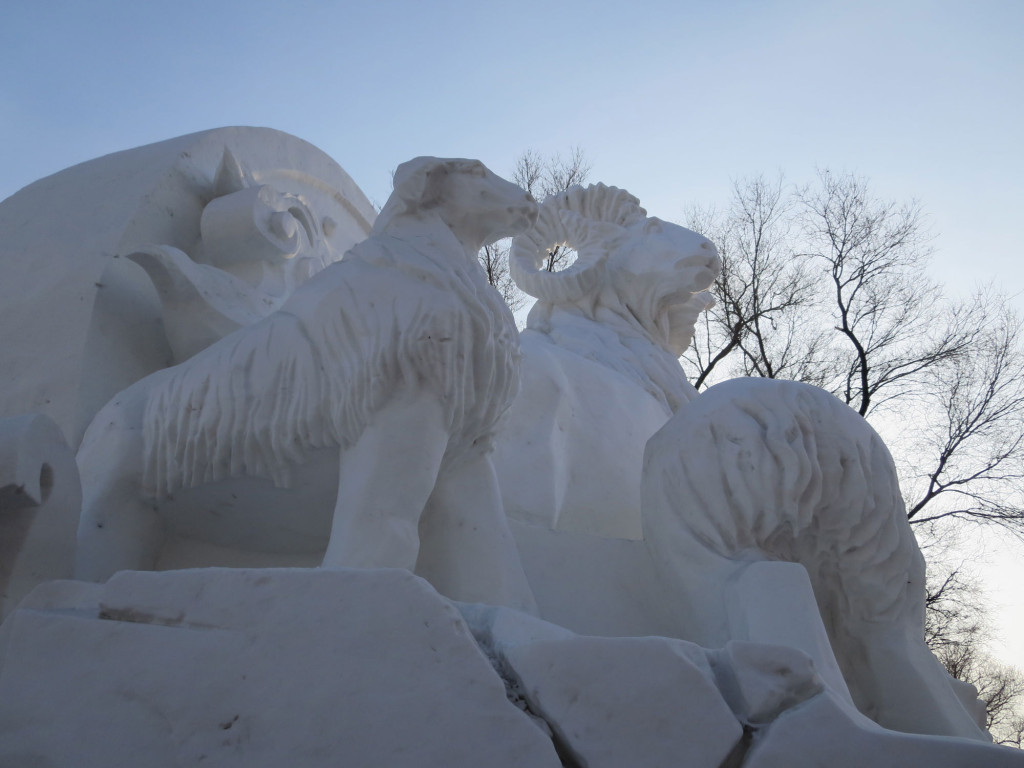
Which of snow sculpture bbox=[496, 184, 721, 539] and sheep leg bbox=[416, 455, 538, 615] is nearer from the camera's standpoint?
sheep leg bbox=[416, 455, 538, 615]

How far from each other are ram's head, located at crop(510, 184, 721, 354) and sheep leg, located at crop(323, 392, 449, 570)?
207 cm

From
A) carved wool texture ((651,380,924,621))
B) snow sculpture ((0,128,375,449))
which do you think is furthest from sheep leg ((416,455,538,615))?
snow sculpture ((0,128,375,449))

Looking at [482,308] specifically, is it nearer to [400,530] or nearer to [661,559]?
[400,530]

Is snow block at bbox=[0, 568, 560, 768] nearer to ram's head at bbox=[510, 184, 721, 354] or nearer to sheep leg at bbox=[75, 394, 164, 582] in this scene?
sheep leg at bbox=[75, 394, 164, 582]

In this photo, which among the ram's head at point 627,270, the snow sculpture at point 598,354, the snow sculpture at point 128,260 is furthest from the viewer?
the ram's head at point 627,270

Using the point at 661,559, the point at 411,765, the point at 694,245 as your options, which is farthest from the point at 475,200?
the point at 694,245

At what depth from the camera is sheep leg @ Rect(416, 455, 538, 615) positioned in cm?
193

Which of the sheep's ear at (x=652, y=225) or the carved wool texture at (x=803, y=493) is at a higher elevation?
the sheep's ear at (x=652, y=225)

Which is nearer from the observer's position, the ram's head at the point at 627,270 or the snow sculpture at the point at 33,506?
the snow sculpture at the point at 33,506

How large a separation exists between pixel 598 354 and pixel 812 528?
1.41 metres

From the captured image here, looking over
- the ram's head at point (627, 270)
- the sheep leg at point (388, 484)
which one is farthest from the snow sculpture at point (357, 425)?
the ram's head at point (627, 270)

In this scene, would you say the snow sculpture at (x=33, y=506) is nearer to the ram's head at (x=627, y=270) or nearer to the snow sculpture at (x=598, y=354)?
the snow sculpture at (x=598, y=354)

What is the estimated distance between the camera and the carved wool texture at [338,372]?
5.82 feet

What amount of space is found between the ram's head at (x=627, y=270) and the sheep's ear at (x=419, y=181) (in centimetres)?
178
